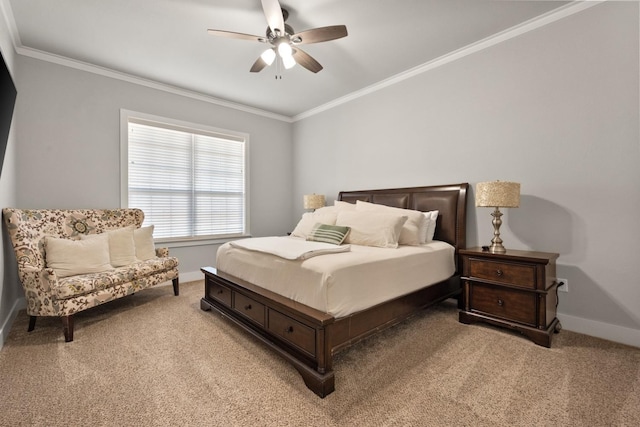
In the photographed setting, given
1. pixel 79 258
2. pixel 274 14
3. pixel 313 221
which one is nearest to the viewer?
pixel 274 14

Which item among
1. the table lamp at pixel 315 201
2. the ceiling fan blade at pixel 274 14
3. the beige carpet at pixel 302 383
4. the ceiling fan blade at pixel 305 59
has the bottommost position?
the beige carpet at pixel 302 383

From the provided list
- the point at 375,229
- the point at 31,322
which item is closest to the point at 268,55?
the point at 375,229

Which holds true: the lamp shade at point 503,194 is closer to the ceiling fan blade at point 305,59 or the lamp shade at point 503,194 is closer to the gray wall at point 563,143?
the gray wall at point 563,143

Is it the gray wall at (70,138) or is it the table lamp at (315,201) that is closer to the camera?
the gray wall at (70,138)

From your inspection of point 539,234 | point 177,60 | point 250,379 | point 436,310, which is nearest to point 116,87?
point 177,60

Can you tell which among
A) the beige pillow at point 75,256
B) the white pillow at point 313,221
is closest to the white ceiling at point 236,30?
the white pillow at point 313,221

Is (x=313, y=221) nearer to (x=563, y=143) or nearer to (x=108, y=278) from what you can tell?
→ (x=108, y=278)

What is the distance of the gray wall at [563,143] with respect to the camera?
2.26 metres

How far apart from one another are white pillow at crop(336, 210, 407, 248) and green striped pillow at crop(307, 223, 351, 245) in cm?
10

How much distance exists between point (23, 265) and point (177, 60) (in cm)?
255

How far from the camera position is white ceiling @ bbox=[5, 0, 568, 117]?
2.43m

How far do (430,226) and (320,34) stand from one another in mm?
2195

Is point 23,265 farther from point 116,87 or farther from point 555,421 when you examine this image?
point 555,421

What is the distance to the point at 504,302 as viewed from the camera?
2.44 metres
